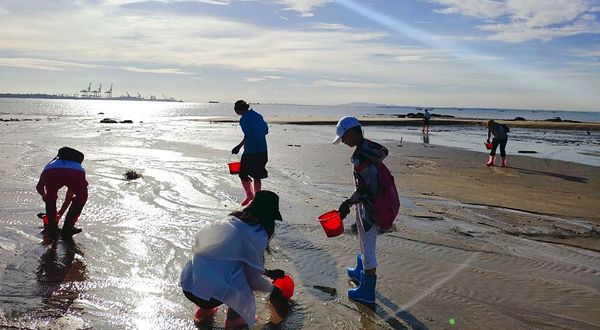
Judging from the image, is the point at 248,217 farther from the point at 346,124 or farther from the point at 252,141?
the point at 252,141

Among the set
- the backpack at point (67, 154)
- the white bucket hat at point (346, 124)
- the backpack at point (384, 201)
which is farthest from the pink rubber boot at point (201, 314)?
the backpack at point (67, 154)

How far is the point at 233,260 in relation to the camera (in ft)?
11.8

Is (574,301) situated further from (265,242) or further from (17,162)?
(17,162)

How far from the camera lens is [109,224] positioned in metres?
6.99

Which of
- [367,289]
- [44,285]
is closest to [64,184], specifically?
[44,285]

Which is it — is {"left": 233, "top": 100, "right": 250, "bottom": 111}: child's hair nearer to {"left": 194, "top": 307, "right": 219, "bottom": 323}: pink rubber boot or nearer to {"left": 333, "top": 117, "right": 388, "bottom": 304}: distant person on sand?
{"left": 333, "top": 117, "right": 388, "bottom": 304}: distant person on sand

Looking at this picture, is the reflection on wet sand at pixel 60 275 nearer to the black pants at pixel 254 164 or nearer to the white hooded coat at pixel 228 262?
the white hooded coat at pixel 228 262

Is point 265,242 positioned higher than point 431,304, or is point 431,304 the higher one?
point 265,242

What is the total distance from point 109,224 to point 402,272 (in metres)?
4.45

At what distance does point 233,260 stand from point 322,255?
264 cm

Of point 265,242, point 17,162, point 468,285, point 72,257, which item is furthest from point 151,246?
point 17,162

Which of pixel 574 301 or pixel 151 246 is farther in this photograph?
pixel 151 246

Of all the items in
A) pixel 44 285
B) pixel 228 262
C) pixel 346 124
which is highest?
pixel 346 124

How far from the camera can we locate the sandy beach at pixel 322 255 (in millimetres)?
4328
